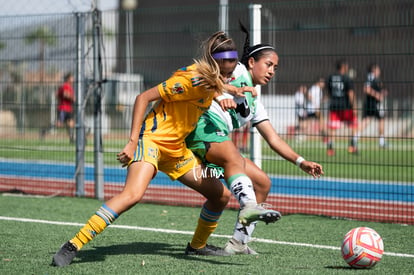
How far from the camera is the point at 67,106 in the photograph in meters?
11.7

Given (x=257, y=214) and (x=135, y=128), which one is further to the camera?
(x=135, y=128)

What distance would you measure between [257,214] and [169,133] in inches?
42.0

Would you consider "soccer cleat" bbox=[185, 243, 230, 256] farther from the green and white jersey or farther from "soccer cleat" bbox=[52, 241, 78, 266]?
"soccer cleat" bbox=[52, 241, 78, 266]

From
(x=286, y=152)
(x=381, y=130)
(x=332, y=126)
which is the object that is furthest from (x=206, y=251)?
(x=381, y=130)

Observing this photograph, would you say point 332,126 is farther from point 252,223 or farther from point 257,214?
point 257,214

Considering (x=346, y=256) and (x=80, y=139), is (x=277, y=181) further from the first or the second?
(x=346, y=256)

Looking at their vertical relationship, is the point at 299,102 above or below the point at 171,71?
below

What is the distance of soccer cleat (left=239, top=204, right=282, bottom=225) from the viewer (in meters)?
5.29

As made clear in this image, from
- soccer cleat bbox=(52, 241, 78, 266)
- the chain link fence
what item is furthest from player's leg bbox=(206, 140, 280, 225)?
the chain link fence

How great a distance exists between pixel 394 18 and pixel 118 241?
4745 millimetres

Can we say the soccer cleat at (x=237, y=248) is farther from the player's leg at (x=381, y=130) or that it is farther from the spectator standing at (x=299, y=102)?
the player's leg at (x=381, y=130)

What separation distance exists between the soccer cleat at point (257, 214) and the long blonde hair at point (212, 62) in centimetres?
101

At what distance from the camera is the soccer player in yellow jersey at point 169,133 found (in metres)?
5.51

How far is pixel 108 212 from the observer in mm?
5496
